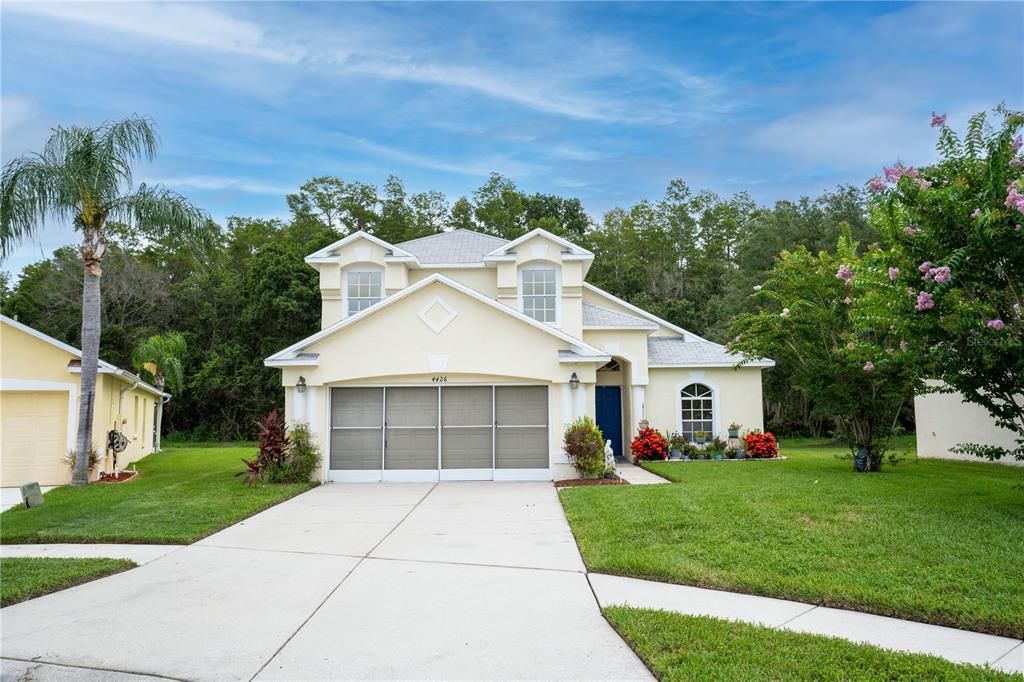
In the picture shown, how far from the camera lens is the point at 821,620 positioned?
18.4 ft

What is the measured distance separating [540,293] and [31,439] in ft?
43.0

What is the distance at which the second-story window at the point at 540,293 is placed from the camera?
19.4 meters

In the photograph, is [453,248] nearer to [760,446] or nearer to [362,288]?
[362,288]

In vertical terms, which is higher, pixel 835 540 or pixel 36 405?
pixel 36 405

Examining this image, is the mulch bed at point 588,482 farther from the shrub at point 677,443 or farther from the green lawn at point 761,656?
the green lawn at point 761,656

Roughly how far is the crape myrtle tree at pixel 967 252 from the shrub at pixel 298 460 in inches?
461

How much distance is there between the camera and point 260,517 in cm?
1105

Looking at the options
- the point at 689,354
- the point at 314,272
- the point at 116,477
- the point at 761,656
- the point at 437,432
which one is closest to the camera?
the point at 761,656

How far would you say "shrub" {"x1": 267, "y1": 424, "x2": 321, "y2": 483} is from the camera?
14.7m

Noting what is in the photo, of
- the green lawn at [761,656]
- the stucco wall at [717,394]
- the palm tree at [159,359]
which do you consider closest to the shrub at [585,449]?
the stucco wall at [717,394]

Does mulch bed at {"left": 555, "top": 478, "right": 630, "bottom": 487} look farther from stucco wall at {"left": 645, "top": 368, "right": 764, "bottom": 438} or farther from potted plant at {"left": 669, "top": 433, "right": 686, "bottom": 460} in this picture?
stucco wall at {"left": 645, "top": 368, "right": 764, "bottom": 438}

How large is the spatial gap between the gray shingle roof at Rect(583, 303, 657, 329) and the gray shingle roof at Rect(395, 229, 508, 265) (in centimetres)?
363

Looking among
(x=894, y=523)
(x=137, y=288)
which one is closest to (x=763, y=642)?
(x=894, y=523)

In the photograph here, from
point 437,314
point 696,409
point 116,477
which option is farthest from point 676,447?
point 116,477
